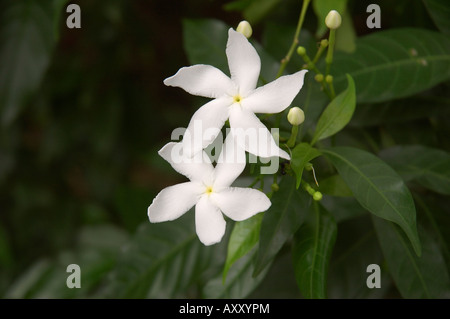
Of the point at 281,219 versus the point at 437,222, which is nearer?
the point at 281,219

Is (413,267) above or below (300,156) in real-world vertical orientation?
below

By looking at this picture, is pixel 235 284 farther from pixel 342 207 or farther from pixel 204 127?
pixel 204 127

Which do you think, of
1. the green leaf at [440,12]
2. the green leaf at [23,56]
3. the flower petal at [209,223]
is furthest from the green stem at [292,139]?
the green leaf at [23,56]

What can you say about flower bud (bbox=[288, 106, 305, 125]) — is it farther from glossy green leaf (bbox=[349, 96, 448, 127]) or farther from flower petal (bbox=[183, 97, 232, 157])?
glossy green leaf (bbox=[349, 96, 448, 127])

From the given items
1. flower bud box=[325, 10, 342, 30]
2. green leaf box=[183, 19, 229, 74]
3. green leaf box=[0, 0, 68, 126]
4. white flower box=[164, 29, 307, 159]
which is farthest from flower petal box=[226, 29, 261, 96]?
green leaf box=[0, 0, 68, 126]

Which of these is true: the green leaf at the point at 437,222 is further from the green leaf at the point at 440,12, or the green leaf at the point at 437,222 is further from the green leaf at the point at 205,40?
the green leaf at the point at 205,40

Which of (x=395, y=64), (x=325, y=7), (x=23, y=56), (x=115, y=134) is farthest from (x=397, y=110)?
(x=115, y=134)

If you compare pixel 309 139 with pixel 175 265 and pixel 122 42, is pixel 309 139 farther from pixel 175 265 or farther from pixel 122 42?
pixel 122 42
